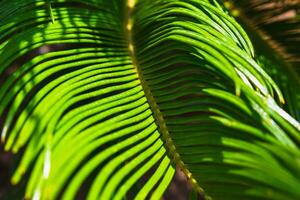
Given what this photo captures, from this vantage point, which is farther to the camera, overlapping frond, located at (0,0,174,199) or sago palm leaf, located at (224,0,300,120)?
sago palm leaf, located at (224,0,300,120)

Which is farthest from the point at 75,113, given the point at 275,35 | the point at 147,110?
the point at 275,35

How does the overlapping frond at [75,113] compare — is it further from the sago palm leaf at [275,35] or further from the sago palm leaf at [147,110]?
→ the sago palm leaf at [275,35]

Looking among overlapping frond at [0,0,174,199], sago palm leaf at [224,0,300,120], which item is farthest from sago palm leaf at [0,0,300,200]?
sago palm leaf at [224,0,300,120]

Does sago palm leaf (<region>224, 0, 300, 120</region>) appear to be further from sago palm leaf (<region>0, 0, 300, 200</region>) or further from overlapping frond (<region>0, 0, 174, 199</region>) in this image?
overlapping frond (<region>0, 0, 174, 199</region>)

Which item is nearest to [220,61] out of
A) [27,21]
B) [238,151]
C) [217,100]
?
[217,100]

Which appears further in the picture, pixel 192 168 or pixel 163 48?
pixel 163 48

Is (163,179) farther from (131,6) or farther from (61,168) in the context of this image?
(131,6)

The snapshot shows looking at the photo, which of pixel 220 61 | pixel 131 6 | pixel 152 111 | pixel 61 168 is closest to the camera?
pixel 61 168

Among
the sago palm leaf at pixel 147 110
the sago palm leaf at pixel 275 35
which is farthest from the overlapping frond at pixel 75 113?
the sago palm leaf at pixel 275 35
